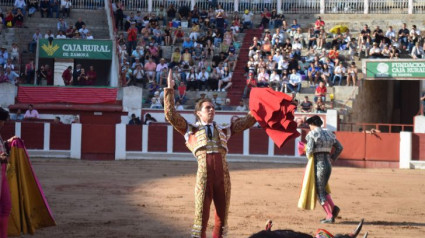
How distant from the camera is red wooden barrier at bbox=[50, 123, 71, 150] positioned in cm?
1941

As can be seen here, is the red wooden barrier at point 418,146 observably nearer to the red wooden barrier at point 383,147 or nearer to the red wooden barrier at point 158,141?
the red wooden barrier at point 383,147

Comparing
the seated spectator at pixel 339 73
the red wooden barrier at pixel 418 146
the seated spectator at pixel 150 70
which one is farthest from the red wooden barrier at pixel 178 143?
the seated spectator at pixel 339 73

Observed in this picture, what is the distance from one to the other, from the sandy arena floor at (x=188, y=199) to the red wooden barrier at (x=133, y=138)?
789 millimetres

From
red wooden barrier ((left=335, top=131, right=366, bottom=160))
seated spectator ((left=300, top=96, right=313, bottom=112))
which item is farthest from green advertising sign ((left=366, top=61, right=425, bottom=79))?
red wooden barrier ((left=335, top=131, right=366, bottom=160))

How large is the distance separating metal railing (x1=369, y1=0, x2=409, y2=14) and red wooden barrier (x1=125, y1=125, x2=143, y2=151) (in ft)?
35.8

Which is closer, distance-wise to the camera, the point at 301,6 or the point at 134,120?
the point at 134,120

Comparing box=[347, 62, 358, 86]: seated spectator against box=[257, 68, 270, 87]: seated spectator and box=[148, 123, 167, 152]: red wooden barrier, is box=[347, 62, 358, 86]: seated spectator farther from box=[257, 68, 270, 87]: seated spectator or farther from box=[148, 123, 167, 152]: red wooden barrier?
box=[148, 123, 167, 152]: red wooden barrier

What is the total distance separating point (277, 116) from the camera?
6.40 metres

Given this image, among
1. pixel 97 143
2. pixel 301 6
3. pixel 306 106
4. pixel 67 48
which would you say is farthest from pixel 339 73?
pixel 67 48

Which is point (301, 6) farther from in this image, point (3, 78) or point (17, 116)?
point (17, 116)

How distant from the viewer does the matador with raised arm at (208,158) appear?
6.61 m

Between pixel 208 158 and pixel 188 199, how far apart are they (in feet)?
17.1

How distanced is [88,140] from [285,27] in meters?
A: 8.80

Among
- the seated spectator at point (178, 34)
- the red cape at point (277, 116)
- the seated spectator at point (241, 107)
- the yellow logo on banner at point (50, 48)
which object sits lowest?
the red cape at point (277, 116)
